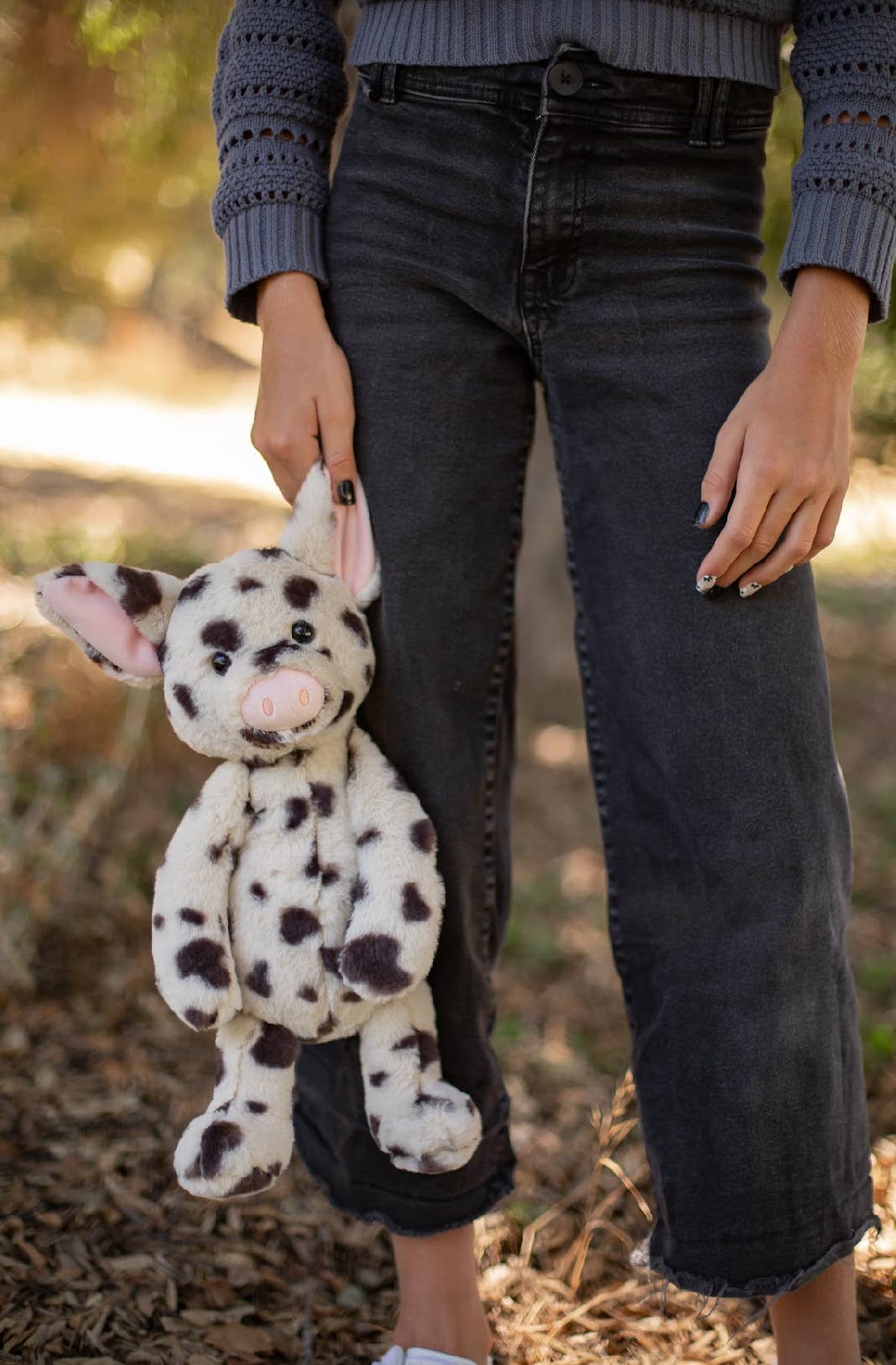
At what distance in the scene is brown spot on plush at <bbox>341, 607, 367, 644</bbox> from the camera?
1.24 meters

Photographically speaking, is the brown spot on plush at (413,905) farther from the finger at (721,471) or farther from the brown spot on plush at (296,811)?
the finger at (721,471)

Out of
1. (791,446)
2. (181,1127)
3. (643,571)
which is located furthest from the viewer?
(181,1127)

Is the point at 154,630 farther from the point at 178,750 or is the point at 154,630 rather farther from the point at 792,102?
the point at 178,750

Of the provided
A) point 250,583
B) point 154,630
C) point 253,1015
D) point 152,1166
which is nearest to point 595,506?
point 250,583

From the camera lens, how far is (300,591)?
3.98 ft

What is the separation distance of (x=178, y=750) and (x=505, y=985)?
1.35 meters

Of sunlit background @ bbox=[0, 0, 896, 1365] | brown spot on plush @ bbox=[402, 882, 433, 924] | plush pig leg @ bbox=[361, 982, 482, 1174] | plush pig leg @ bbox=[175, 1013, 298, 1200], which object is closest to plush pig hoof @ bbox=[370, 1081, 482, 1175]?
plush pig leg @ bbox=[361, 982, 482, 1174]

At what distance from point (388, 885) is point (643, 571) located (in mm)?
440

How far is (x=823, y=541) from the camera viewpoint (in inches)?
46.1

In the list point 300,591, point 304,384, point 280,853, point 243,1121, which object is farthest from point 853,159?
point 243,1121

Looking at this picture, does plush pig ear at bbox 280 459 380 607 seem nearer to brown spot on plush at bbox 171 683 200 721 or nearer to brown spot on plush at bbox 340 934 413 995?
brown spot on plush at bbox 171 683 200 721

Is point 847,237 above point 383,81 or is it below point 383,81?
below

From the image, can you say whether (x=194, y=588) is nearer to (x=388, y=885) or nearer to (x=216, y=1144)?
(x=388, y=885)

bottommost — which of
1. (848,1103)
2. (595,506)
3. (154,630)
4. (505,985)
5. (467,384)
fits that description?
(505,985)
